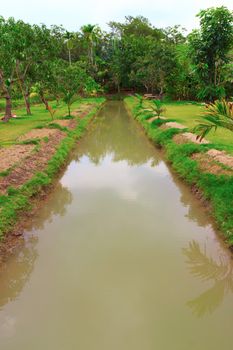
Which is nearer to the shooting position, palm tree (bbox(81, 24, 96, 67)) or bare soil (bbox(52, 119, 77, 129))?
bare soil (bbox(52, 119, 77, 129))

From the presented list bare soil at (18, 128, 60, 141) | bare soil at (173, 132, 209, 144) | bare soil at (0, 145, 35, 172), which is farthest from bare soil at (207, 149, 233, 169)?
bare soil at (18, 128, 60, 141)

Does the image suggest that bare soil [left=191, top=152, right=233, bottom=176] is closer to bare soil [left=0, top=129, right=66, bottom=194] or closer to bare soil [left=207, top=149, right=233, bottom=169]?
bare soil [left=207, top=149, right=233, bottom=169]

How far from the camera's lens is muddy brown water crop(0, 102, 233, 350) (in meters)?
4.34

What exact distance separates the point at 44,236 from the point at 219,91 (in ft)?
74.5

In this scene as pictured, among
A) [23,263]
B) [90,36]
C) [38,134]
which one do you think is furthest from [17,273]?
[90,36]

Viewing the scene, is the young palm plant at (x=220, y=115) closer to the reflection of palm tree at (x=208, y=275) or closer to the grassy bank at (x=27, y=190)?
the reflection of palm tree at (x=208, y=275)

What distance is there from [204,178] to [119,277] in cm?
509

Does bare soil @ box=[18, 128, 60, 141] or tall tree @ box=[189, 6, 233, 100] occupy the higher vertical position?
tall tree @ box=[189, 6, 233, 100]

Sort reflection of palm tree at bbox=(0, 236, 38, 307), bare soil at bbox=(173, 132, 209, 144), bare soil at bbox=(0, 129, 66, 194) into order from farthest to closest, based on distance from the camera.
Answer: bare soil at bbox=(173, 132, 209, 144), bare soil at bbox=(0, 129, 66, 194), reflection of palm tree at bbox=(0, 236, 38, 307)

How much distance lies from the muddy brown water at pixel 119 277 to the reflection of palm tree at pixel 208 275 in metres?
0.02

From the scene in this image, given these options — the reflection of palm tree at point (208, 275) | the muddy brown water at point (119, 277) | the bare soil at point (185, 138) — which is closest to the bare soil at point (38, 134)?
the bare soil at point (185, 138)

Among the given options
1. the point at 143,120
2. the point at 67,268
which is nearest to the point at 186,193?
the point at 67,268

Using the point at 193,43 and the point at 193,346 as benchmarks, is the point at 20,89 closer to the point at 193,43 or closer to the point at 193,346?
the point at 193,43

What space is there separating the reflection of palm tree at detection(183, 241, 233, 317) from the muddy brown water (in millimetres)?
17
